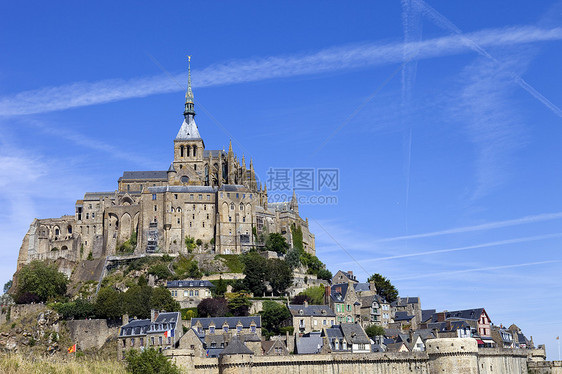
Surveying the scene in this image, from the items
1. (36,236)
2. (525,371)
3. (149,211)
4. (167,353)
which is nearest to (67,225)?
(36,236)

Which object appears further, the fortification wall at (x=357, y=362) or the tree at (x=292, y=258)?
the tree at (x=292, y=258)

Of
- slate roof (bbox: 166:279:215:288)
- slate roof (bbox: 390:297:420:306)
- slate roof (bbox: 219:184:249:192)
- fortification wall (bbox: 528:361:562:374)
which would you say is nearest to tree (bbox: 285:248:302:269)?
slate roof (bbox: 219:184:249:192)

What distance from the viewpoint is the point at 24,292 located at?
3361 inches

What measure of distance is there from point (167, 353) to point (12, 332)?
1095 inches

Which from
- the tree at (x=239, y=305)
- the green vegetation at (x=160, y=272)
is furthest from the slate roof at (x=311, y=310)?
the green vegetation at (x=160, y=272)

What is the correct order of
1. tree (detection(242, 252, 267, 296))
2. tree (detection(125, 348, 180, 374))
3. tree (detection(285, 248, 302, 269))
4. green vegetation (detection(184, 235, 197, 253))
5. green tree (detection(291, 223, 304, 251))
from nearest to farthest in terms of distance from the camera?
tree (detection(125, 348, 180, 374)) → tree (detection(242, 252, 267, 296)) → tree (detection(285, 248, 302, 269)) → green vegetation (detection(184, 235, 197, 253)) → green tree (detection(291, 223, 304, 251))

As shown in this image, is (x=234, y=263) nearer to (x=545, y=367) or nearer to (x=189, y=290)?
(x=189, y=290)

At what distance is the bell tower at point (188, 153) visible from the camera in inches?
4055

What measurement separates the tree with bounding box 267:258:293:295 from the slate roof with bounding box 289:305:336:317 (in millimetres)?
8031

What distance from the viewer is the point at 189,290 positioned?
82500 mm

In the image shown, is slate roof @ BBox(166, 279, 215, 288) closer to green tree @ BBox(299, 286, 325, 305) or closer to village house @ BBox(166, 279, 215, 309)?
village house @ BBox(166, 279, 215, 309)

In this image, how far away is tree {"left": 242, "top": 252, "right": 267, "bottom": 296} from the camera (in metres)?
83.4

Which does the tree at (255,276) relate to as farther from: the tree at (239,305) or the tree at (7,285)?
the tree at (7,285)

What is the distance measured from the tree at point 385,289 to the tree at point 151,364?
38811mm
